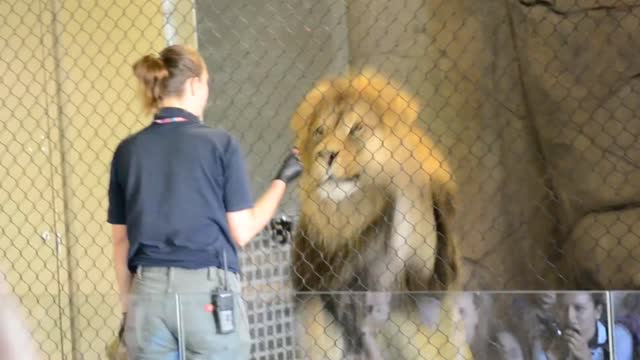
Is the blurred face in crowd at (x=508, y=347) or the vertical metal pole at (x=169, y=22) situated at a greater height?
the vertical metal pole at (x=169, y=22)

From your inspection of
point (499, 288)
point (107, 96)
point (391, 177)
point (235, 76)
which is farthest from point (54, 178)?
point (499, 288)

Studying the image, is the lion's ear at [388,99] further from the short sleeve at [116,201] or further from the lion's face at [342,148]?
the short sleeve at [116,201]

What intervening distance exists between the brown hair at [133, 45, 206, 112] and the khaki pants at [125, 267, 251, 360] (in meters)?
0.25

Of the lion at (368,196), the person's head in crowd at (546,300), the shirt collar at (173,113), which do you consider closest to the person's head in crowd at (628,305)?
the person's head in crowd at (546,300)

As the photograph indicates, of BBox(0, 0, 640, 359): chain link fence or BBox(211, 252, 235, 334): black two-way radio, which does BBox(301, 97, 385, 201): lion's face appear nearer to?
BBox(0, 0, 640, 359): chain link fence

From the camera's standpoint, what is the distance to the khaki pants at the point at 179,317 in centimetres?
142

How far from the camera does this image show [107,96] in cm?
275

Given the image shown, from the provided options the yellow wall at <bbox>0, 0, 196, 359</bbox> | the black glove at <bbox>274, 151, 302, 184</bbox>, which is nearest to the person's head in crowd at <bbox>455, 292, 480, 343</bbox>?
the black glove at <bbox>274, 151, 302, 184</bbox>

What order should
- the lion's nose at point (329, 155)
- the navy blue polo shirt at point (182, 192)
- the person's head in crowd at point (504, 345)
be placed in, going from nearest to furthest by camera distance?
1. the navy blue polo shirt at point (182, 192)
2. the person's head in crowd at point (504, 345)
3. the lion's nose at point (329, 155)

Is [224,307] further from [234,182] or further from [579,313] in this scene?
[579,313]

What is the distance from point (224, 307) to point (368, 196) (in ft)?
3.26

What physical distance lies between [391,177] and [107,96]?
84cm

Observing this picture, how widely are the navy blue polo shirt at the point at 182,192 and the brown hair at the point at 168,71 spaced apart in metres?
0.03

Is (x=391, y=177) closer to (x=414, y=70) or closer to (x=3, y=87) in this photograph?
(x=414, y=70)
